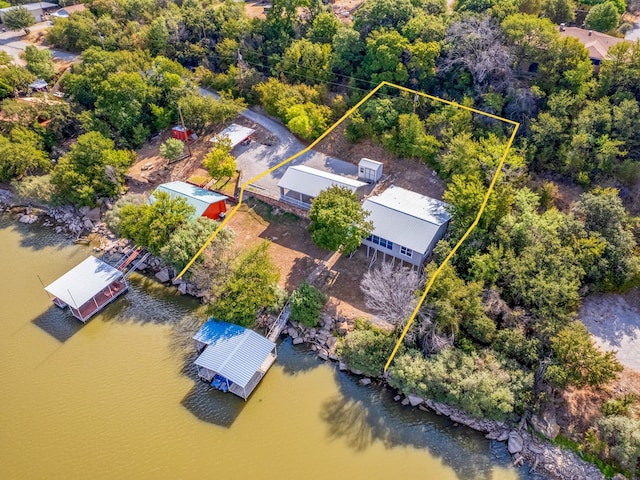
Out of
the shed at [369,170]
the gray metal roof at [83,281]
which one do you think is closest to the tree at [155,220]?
the gray metal roof at [83,281]

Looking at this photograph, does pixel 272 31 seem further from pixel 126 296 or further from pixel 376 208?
pixel 126 296

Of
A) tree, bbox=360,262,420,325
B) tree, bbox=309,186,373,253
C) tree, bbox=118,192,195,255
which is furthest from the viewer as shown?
tree, bbox=118,192,195,255

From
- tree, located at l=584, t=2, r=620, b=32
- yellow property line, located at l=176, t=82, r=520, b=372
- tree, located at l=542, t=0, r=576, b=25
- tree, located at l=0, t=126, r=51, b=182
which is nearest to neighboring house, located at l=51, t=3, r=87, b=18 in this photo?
tree, located at l=0, t=126, r=51, b=182

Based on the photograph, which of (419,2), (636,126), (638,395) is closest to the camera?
(638,395)

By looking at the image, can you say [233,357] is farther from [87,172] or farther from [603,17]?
[603,17]

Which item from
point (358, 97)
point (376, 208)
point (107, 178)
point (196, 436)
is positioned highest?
point (358, 97)

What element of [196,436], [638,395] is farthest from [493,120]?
[196,436]

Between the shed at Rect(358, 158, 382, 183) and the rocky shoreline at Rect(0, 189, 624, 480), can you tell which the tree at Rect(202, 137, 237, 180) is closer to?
the rocky shoreline at Rect(0, 189, 624, 480)
